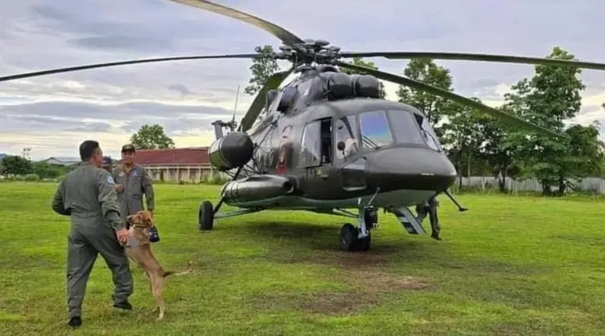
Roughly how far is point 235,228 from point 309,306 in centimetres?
806

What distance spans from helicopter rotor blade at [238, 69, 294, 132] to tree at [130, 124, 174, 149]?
308 feet

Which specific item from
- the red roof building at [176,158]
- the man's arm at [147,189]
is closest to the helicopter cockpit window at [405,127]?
the man's arm at [147,189]

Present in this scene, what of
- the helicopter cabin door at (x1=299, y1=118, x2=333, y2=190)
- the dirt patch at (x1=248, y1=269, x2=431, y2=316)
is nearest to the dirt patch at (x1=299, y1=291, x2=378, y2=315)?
the dirt patch at (x1=248, y1=269, x2=431, y2=316)

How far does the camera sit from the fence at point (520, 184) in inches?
1741

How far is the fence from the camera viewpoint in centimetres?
4422

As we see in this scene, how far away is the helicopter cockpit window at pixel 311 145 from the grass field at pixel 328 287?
1.41m

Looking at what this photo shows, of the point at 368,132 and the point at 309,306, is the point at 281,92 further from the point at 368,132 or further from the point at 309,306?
the point at 309,306

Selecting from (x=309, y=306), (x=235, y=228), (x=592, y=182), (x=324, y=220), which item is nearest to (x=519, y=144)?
(x=592, y=182)

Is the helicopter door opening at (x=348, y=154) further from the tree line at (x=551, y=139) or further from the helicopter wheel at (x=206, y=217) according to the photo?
the tree line at (x=551, y=139)

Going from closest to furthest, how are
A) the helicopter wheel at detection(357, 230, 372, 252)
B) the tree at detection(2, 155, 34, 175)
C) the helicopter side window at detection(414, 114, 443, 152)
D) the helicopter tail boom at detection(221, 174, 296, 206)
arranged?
the helicopter side window at detection(414, 114, 443, 152) < the helicopter wheel at detection(357, 230, 372, 252) < the helicopter tail boom at detection(221, 174, 296, 206) < the tree at detection(2, 155, 34, 175)

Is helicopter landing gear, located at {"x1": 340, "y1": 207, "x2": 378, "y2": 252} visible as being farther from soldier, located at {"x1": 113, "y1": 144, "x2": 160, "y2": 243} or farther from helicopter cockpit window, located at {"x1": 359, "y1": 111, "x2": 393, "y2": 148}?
soldier, located at {"x1": 113, "y1": 144, "x2": 160, "y2": 243}

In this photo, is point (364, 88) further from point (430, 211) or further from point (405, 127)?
point (430, 211)

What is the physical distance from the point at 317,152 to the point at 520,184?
4023 centimetres

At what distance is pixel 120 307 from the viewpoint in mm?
5902
